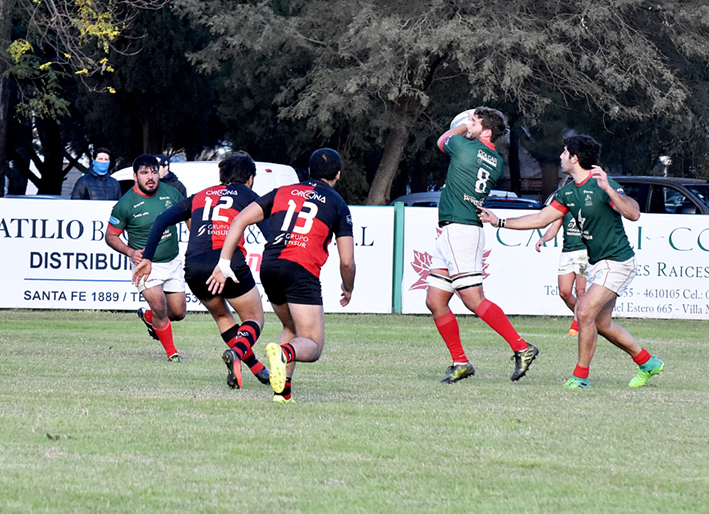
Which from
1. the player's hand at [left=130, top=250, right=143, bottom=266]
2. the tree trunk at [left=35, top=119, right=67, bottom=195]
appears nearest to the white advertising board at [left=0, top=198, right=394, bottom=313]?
the player's hand at [left=130, top=250, right=143, bottom=266]

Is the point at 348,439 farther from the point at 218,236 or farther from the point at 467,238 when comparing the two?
the point at 467,238

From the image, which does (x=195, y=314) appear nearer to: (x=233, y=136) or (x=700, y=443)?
(x=700, y=443)

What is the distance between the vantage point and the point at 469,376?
29.5ft

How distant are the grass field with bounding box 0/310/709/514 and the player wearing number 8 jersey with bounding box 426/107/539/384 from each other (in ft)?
1.16

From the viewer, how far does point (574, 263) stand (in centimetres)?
1327

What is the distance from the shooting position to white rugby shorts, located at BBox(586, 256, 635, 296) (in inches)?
326

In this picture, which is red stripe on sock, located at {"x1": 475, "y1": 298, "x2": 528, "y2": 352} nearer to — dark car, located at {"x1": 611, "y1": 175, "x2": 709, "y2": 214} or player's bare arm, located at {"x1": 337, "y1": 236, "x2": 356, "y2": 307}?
player's bare arm, located at {"x1": 337, "y1": 236, "x2": 356, "y2": 307}

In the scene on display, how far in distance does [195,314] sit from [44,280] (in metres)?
2.22

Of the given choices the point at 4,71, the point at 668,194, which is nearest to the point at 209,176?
the point at 4,71

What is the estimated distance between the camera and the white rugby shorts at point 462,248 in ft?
27.7

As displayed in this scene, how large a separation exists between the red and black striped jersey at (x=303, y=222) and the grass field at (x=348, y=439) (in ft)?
3.18

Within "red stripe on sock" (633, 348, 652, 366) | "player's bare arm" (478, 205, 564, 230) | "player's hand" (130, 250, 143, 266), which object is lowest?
"red stripe on sock" (633, 348, 652, 366)

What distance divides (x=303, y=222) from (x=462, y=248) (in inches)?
65.5

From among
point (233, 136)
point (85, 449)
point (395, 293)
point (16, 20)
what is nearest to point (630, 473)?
point (85, 449)
